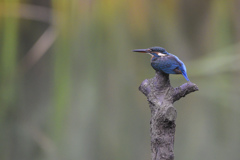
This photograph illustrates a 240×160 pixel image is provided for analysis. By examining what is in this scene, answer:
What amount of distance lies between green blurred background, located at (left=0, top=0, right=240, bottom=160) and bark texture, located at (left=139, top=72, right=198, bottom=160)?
104 cm

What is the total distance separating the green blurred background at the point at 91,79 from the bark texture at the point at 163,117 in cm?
104

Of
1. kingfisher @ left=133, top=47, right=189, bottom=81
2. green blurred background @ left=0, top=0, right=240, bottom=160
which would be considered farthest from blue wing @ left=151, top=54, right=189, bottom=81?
green blurred background @ left=0, top=0, right=240, bottom=160

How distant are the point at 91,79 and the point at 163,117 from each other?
3.70 feet

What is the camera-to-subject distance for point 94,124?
2.06 m

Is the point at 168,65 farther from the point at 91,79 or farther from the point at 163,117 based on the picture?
the point at 91,79

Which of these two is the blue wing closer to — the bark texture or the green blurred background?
the bark texture

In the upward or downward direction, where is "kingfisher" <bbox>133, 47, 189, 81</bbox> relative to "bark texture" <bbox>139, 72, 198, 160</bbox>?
upward

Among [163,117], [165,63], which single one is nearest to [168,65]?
[165,63]

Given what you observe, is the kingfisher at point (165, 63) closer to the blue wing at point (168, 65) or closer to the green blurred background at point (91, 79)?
the blue wing at point (168, 65)

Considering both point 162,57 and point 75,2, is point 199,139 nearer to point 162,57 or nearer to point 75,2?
point 75,2

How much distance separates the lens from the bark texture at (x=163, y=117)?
948 mm

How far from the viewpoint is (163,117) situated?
943 millimetres

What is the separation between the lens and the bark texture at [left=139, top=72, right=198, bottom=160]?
948 mm

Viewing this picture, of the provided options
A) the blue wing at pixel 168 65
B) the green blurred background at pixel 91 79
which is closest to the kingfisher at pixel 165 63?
the blue wing at pixel 168 65
